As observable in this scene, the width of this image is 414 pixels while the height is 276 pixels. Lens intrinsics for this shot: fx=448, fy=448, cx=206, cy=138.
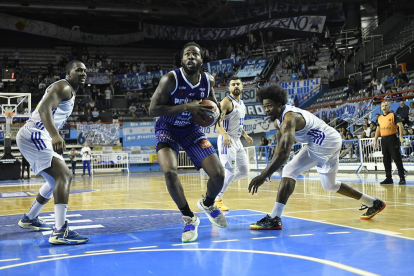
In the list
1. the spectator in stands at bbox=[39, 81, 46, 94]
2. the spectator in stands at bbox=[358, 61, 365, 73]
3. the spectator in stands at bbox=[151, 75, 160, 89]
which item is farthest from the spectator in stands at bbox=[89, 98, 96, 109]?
the spectator in stands at bbox=[358, 61, 365, 73]

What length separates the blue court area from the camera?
3.41m

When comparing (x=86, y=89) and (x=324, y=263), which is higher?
(x=86, y=89)

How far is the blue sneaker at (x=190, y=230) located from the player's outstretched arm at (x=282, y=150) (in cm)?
75

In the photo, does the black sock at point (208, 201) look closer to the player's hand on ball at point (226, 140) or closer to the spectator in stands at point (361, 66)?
the player's hand on ball at point (226, 140)

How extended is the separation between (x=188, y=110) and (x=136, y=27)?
133 feet

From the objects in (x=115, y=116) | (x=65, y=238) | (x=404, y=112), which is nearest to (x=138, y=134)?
(x=115, y=116)

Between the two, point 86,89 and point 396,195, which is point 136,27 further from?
point 396,195

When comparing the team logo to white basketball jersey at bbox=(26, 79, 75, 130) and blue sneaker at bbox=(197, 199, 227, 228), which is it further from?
white basketball jersey at bbox=(26, 79, 75, 130)

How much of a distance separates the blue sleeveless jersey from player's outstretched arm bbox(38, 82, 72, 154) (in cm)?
115

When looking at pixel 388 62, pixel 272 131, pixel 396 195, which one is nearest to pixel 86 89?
pixel 272 131

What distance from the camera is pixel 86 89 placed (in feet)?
112

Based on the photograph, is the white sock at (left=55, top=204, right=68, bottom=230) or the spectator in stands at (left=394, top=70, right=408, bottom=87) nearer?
the white sock at (left=55, top=204, right=68, bottom=230)

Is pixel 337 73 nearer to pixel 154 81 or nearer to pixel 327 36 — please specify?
pixel 327 36

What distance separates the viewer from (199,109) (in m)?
4.90
